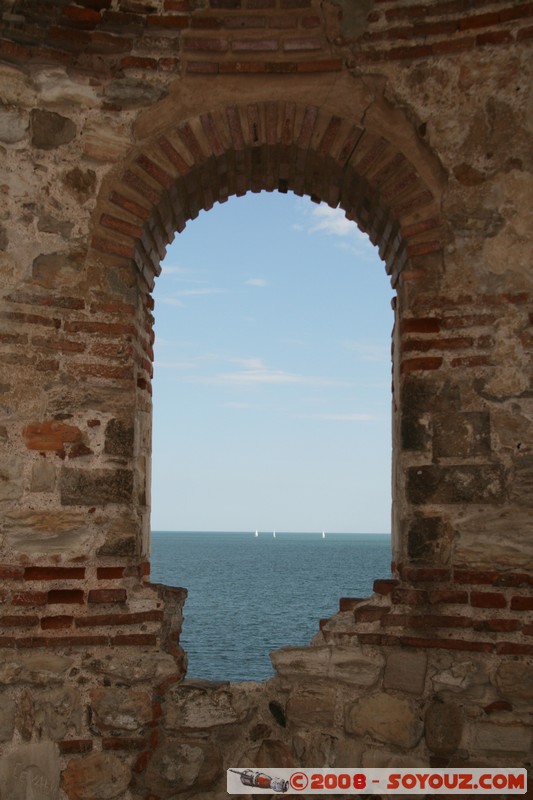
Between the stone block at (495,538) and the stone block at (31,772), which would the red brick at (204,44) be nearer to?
the stone block at (495,538)

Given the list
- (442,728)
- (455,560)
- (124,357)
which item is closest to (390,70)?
(124,357)

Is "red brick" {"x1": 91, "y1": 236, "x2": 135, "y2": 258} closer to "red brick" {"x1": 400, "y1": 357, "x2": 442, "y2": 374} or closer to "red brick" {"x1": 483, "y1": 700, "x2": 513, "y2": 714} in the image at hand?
"red brick" {"x1": 400, "y1": 357, "x2": 442, "y2": 374}

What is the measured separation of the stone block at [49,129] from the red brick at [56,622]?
236 cm

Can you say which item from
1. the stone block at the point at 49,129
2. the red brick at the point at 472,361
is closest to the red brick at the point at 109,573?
the red brick at the point at 472,361

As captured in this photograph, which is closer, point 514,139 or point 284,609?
point 514,139

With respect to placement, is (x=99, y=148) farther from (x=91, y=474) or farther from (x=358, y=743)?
(x=358, y=743)

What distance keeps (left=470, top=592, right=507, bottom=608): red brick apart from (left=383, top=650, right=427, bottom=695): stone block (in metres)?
0.35

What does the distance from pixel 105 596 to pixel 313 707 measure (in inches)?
45.3

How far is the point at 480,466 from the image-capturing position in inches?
141

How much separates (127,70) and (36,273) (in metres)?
1.19

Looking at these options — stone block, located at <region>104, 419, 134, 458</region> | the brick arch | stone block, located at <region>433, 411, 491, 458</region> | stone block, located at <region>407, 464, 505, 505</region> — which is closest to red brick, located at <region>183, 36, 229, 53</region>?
the brick arch

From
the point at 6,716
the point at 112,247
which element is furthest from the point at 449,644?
the point at 112,247

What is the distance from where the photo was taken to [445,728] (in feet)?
11.3

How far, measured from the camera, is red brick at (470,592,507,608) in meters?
3.46
